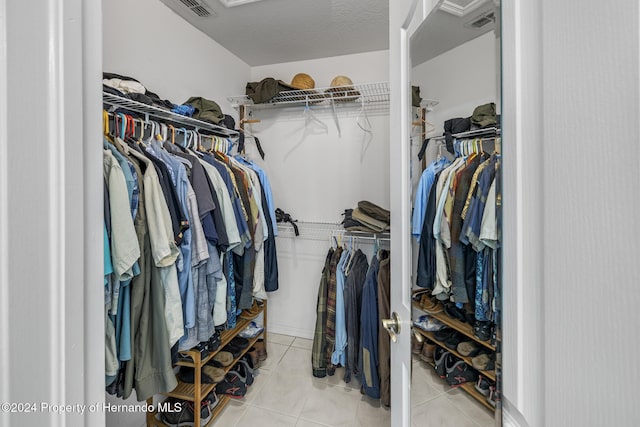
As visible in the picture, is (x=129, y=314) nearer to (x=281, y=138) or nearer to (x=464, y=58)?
(x=464, y=58)

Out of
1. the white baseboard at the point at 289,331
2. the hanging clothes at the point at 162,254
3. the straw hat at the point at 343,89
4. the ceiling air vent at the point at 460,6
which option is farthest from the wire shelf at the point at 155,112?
the white baseboard at the point at 289,331

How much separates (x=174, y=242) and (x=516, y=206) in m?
1.24

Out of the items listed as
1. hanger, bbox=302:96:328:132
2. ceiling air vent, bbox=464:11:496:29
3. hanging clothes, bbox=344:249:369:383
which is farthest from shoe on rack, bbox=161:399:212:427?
hanger, bbox=302:96:328:132

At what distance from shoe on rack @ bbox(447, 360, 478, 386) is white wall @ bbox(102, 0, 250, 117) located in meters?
1.92

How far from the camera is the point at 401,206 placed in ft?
2.73

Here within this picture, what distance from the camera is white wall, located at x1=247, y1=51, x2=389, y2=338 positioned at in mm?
2256

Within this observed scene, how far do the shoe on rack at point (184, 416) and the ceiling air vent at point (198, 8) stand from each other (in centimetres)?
244

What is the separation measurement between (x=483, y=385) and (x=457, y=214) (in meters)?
0.31

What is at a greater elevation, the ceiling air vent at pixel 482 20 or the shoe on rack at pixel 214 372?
the ceiling air vent at pixel 482 20

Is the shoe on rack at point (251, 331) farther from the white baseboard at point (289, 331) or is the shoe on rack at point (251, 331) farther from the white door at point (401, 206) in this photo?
the white door at point (401, 206)

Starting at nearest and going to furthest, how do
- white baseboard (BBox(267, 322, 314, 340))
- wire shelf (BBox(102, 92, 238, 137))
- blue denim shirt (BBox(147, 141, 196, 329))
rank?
wire shelf (BBox(102, 92, 238, 137)), blue denim shirt (BBox(147, 141, 196, 329)), white baseboard (BBox(267, 322, 314, 340))

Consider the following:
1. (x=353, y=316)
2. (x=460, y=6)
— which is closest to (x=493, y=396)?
(x=460, y=6)

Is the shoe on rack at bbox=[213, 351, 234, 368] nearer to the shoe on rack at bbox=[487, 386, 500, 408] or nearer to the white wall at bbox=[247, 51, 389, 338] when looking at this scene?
the white wall at bbox=[247, 51, 389, 338]

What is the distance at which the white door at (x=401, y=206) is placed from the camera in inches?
30.8
